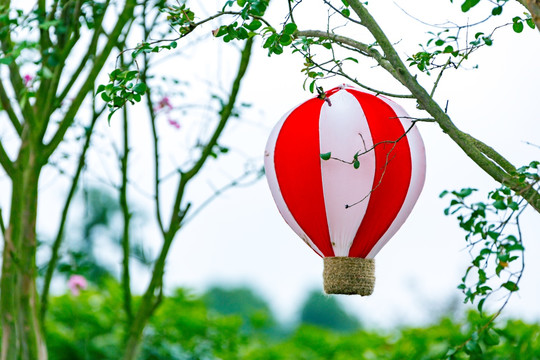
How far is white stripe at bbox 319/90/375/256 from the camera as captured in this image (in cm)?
184

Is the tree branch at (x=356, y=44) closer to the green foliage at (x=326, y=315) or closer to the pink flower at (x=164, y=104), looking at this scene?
the pink flower at (x=164, y=104)

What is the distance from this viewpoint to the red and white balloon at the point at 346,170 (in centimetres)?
185

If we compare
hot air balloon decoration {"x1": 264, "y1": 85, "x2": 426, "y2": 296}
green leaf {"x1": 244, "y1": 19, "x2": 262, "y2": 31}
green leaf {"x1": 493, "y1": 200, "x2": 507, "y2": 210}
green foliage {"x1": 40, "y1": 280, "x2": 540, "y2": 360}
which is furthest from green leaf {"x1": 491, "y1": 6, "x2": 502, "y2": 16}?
green foliage {"x1": 40, "y1": 280, "x2": 540, "y2": 360}

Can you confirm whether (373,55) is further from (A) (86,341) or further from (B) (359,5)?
(A) (86,341)

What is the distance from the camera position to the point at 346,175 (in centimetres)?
185

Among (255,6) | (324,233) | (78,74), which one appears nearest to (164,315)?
(78,74)

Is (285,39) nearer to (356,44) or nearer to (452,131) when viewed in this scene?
(356,44)

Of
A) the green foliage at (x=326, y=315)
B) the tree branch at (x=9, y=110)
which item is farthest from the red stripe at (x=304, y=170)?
the green foliage at (x=326, y=315)

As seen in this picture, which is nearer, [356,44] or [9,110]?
[356,44]

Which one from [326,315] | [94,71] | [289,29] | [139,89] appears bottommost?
[139,89]

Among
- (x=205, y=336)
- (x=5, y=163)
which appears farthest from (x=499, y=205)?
(x=205, y=336)

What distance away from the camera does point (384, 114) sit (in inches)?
75.0

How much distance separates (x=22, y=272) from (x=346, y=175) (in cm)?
144

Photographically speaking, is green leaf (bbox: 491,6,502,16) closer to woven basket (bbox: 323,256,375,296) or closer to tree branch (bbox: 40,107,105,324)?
woven basket (bbox: 323,256,375,296)
